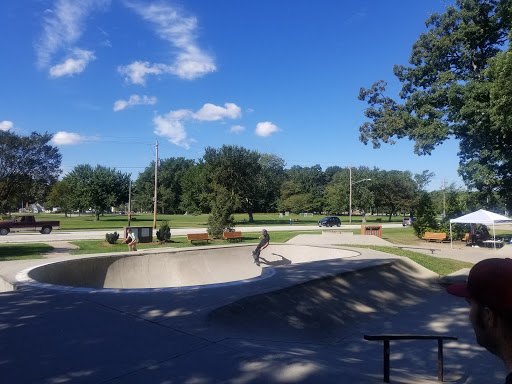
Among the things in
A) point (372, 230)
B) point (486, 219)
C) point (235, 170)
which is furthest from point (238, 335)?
point (235, 170)

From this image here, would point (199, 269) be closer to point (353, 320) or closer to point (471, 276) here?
point (353, 320)

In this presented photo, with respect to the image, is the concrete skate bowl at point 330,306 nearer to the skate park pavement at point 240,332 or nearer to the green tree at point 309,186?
the skate park pavement at point 240,332

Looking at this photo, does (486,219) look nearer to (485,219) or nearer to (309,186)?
(485,219)

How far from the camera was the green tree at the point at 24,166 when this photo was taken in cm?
2050

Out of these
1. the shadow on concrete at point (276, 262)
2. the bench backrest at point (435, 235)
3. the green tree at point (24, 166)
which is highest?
the green tree at point (24, 166)

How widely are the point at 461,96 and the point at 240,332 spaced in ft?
80.4

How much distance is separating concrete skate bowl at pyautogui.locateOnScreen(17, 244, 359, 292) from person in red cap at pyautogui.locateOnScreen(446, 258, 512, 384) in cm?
887

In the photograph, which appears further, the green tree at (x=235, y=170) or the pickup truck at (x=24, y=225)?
the green tree at (x=235, y=170)

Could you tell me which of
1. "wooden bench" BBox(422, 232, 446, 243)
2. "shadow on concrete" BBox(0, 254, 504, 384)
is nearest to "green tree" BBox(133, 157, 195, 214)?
"wooden bench" BBox(422, 232, 446, 243)

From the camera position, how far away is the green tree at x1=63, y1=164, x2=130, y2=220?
5291 centimetres

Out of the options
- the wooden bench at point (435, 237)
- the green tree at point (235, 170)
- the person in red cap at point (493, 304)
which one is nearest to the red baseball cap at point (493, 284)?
the person in red cap at point (493, 304)

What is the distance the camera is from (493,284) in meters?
1.38

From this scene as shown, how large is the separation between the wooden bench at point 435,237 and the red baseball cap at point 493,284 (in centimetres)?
2802

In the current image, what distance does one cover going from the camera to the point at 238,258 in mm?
16750
